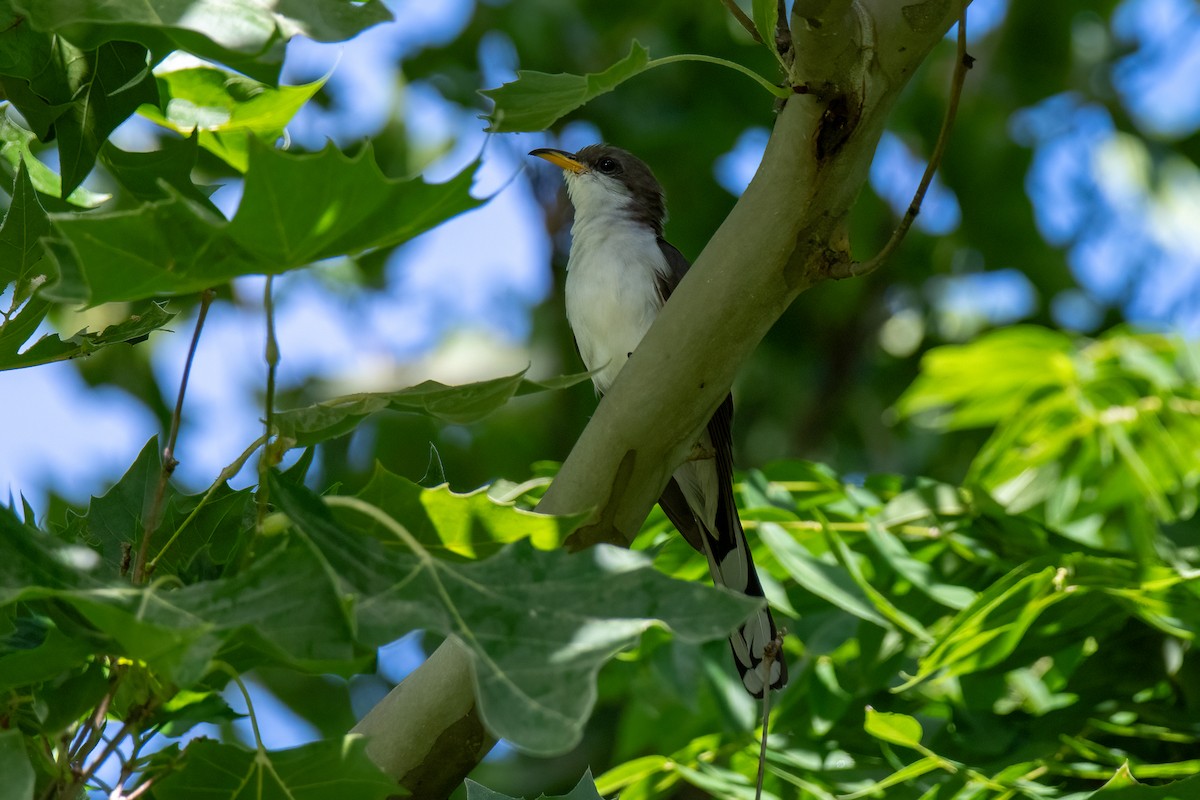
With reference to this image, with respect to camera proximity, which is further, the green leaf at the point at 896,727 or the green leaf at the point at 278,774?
the green leaf at the point at 896,727

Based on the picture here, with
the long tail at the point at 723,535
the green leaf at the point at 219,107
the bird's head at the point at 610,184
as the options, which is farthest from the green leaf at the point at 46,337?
the bird's head at the point at 610,184

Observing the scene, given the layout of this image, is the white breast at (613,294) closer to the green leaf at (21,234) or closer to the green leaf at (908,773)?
the green leaf at (908,773)

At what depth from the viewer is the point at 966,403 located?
501 cm

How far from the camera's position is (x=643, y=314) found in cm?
465

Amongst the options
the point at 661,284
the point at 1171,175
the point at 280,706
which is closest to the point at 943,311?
the point at 1171,175

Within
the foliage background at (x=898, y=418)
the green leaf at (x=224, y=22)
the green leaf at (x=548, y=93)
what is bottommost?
the foliage background at (x=898, y=418)

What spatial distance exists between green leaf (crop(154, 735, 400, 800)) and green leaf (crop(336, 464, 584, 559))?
32 centimetres

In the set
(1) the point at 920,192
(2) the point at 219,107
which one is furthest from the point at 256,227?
(1) the point at 920,192

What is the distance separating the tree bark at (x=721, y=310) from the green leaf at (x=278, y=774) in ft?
1.26

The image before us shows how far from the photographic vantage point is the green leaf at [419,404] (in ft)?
6.08

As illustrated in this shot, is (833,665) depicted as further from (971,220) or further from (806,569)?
(971,220)

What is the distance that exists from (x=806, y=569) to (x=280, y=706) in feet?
17.1

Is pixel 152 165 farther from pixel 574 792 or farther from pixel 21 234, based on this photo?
pixel 574 792

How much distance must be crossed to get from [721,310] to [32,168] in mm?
1433
